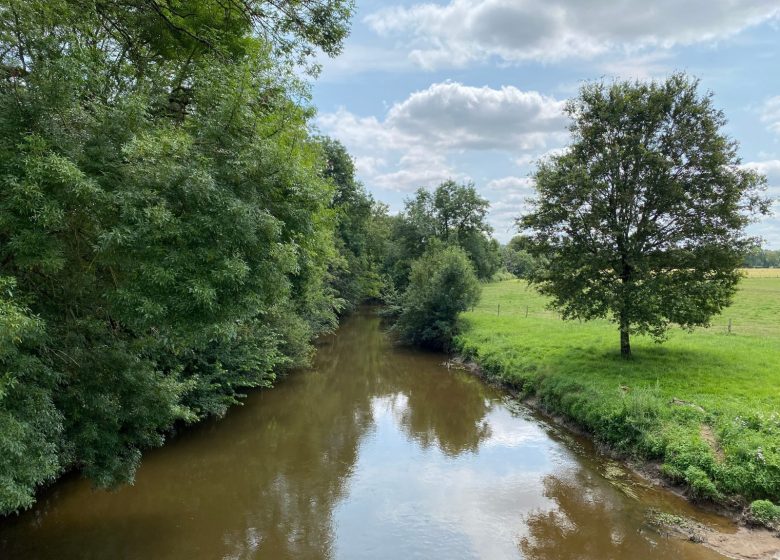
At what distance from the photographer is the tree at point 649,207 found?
14234mm

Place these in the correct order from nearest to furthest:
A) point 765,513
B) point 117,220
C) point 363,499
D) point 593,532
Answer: point 117,220 → point 765,513 → point 593,532 → point 363,499

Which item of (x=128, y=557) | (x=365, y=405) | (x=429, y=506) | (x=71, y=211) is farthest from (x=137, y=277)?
(x=365, y=405)

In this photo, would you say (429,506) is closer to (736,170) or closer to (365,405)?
(365,405)

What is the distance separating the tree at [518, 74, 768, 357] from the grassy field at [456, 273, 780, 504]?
5.95 ft

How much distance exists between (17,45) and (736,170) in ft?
56.3

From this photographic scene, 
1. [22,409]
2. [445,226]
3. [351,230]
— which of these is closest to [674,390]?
[22,409]

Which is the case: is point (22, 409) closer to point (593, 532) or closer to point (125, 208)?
point (125, 208)

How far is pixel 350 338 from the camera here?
31.0 m

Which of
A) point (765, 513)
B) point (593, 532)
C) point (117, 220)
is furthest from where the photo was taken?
point (593, 532)

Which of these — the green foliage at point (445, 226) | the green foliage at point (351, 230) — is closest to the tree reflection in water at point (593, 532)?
the green foliage at point (351, 230)

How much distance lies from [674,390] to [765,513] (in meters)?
4.60

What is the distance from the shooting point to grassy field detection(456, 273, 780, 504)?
9500 mm

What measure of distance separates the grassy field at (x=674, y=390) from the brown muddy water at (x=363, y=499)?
0.84 m

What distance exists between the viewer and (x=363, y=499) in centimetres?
1027
